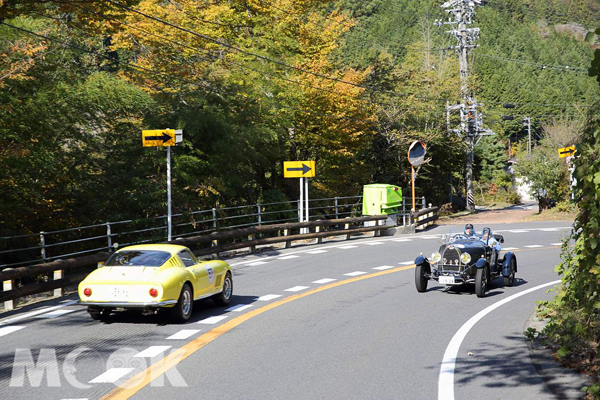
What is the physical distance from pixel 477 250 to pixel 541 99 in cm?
11223

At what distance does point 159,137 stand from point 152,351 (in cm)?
1000

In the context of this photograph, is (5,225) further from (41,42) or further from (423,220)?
(423,220)

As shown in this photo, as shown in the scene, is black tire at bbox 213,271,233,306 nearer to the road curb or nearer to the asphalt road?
the asphalt road

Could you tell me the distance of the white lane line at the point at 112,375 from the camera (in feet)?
26.4

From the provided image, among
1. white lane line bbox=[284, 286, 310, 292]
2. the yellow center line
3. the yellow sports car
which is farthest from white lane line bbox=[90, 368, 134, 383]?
white lane line bbox=[284, 286, 310, 292]

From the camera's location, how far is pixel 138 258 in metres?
12.2

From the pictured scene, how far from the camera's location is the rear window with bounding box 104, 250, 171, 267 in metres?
12.0

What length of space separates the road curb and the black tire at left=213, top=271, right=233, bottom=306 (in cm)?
576

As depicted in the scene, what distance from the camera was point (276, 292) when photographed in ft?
50.2

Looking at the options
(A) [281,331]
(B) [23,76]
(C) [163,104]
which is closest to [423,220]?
(C) [163,104]

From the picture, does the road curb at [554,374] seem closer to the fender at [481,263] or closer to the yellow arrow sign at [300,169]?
the fender at [481,263]

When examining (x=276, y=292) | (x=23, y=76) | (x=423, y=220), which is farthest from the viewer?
(x=423, y=220)

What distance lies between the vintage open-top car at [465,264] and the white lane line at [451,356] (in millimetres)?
845

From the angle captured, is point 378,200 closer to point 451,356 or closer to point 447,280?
point 447,280
